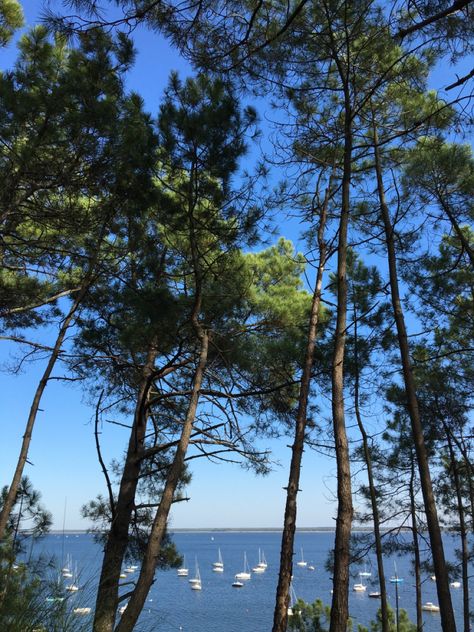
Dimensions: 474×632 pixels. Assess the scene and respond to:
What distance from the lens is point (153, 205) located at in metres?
5.21

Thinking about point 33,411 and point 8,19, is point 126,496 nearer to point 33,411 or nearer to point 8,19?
point 33,411

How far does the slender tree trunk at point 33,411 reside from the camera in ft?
17.7

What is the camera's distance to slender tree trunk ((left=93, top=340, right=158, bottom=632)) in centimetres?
579

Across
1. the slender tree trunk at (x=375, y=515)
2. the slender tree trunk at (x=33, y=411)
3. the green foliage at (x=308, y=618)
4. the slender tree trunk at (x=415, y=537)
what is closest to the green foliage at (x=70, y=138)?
the slender tree trunk at (x=33, y=411)

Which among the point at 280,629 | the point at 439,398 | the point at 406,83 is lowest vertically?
the point at 280,629

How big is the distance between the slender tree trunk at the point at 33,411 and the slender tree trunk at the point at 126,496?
1040mm

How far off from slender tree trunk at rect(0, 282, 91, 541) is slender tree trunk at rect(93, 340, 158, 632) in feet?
3.41

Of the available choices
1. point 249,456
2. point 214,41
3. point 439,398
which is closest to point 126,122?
point 214,41

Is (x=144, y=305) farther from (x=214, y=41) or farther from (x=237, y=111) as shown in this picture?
(x=214, y=41)

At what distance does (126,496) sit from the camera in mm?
6492

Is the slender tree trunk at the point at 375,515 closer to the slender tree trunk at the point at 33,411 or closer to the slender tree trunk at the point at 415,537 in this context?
the slender tree trunk at the point at 415,537

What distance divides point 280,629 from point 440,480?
19.0ft

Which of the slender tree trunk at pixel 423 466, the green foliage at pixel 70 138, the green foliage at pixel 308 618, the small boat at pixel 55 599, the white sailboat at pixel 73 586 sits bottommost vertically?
the green foliage at pixel 308 618

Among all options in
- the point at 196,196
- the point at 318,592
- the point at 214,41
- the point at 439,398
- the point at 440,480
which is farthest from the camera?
the point at 318,592
